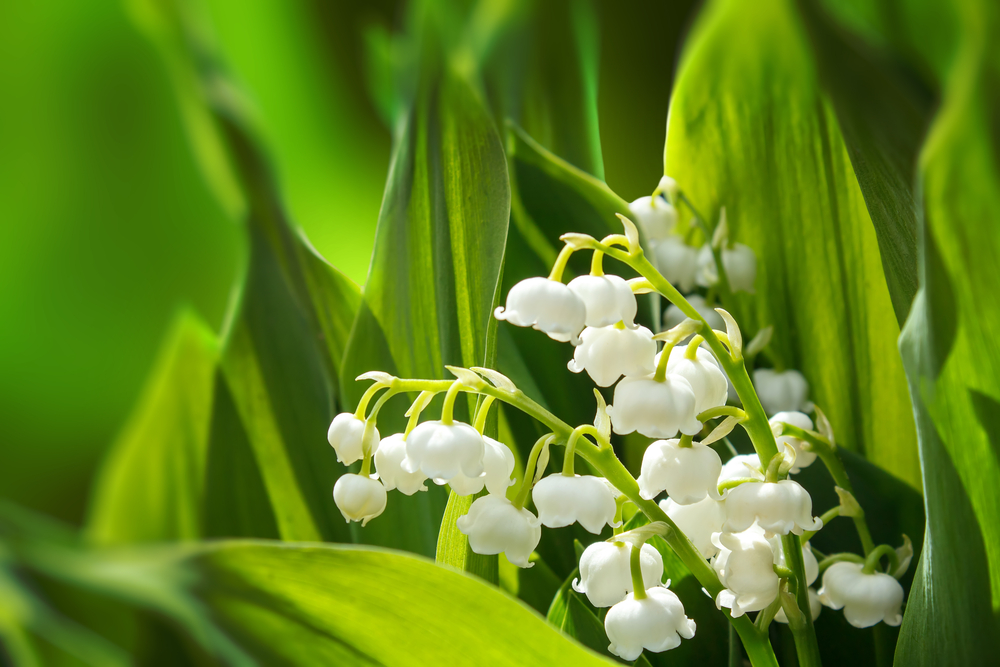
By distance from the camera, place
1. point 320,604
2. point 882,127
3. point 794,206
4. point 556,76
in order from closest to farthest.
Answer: point 320,604 → point 882,127 → point 794,206 → point 556,76

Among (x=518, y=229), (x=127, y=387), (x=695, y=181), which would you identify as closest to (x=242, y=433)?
(x=127, y=387)

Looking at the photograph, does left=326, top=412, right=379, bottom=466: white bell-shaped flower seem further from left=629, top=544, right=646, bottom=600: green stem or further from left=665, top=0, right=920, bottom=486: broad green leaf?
left=665, top=0, right=920, bottom=486: broad green leaf

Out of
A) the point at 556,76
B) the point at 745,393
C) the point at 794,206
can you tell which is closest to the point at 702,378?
the point at 745,393

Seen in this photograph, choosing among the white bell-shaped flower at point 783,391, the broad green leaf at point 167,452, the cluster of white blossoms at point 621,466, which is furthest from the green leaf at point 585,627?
the broad green leaf at point 167,452

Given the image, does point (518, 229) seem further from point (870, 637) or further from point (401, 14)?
point (870, 637)

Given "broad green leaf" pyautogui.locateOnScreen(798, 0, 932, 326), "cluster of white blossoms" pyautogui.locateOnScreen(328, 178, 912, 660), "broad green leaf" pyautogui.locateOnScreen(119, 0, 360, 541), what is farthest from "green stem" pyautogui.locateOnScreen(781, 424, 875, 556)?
"broad green leaf" pyautogui.locateOnScreen(119, 0, 360, 541)

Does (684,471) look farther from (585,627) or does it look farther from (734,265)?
(734,265)
